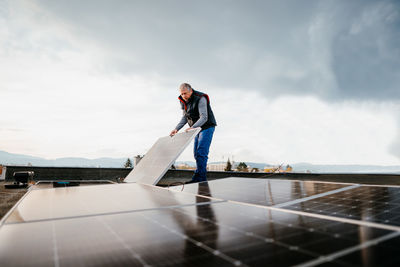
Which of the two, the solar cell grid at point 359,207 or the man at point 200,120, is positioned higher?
the man at point 200,120

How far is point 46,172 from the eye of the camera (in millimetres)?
9234

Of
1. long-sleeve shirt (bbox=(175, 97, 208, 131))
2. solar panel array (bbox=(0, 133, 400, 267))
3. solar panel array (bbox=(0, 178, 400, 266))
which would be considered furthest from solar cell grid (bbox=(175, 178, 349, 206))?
long-sleeve shirt (bbox=(175, 97, 208, 131))

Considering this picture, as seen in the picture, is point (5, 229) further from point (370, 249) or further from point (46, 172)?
point (46, 172)

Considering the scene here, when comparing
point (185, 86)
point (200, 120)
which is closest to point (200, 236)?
point (200, 120)

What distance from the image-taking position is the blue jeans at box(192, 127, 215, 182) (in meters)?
5.92

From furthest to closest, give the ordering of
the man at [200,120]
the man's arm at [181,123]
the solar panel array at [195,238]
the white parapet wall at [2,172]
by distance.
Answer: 1. the white parapet wall at [2,172]
2. the man's arm at [181,123]
3. the man at [200,120]
4. the solar panel array at [195,238]

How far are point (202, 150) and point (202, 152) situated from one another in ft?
0.17

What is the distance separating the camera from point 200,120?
19.1 ft

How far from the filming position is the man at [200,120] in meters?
5.92

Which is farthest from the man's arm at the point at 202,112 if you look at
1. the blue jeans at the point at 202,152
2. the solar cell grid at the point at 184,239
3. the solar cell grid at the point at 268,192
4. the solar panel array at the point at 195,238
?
the solar cell grid at the point at 184,239

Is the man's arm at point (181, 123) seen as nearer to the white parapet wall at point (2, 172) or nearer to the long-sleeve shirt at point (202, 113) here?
the long-sleeve shirt at point (202, 113)

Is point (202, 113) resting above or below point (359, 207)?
above

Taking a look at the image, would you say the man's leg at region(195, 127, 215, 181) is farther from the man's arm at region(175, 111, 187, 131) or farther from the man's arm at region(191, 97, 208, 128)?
the man's arm at region(175, 111, 187, 131)

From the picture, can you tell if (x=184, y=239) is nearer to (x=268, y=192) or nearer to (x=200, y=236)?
(x=200, y=236)
